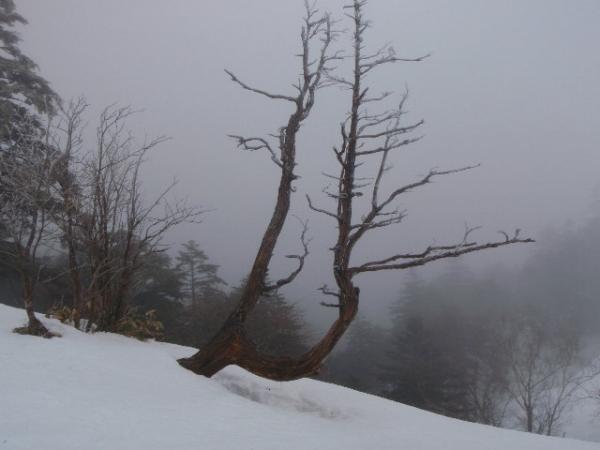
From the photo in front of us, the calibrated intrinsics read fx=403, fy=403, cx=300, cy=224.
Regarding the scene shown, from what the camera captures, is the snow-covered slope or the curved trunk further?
the curved trunk

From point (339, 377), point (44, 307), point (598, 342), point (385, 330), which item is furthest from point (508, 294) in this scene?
point (44, 307)

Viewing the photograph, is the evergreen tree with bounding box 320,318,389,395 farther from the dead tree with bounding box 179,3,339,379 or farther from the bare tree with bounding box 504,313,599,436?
the dead tree with bounding box 179,3,339,379

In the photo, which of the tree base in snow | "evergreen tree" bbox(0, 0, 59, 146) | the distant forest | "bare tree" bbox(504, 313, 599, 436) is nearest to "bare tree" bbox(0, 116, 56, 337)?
the tree base in snow

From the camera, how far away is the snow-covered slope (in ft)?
8.41

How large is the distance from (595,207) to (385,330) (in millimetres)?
25250

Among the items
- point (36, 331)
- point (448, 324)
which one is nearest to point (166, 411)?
point (36, 331)

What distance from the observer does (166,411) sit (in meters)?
3.16

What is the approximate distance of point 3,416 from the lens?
2502 millimetres

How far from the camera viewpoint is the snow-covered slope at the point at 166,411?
8.41 ft

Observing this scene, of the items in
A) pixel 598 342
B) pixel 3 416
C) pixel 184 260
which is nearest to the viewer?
pixel 3 416

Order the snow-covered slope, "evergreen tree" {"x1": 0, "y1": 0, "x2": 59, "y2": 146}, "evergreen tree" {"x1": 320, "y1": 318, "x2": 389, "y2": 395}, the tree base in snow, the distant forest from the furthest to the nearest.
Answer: "evergreen tree" {"x1": 320, "y1": 318, "x2": 389, "y2": 395} → the distant forest → "evergreen tree" {"x1": 0, "y1": 0, "x2": 59, "y2": 146} → the tree base in snow → the snow-covered slope

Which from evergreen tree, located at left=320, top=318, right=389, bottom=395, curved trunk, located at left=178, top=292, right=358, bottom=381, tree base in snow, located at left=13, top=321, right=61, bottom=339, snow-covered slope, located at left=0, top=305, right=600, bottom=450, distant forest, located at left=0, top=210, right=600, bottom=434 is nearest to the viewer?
snow-covered slope, located at left=0, top=305, right=600, bottom=450

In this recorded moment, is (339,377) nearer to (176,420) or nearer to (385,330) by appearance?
(385,330)

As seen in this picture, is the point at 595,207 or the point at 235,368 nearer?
the point at 235,368
